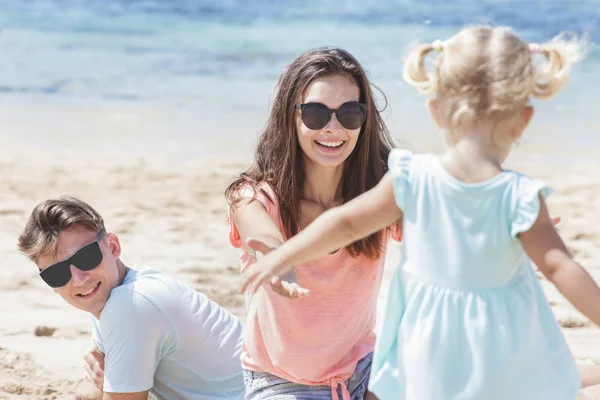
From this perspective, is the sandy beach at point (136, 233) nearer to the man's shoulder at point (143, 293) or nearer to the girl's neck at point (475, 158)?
the man's shoulder at point (143, 293)

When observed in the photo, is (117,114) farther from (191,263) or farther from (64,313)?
(64,313)

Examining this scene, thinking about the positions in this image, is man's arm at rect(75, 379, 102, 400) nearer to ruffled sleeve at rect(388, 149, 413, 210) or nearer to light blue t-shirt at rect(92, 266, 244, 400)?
light blue t-shirt at rect(92, 266, 244, 400)

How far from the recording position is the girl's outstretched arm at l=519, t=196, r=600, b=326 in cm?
199

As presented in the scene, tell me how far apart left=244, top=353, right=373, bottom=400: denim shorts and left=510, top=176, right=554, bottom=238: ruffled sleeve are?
1.10m

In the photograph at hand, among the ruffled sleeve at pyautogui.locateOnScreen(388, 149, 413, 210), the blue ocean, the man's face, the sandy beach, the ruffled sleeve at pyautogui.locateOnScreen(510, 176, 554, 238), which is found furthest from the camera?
the blue ocean

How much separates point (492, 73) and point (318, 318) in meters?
1.21

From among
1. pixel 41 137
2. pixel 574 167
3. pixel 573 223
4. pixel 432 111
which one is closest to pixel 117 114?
pixel 41 137

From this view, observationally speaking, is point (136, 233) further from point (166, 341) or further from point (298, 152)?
point (298, 152)

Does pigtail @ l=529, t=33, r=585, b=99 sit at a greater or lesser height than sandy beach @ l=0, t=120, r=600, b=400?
greater

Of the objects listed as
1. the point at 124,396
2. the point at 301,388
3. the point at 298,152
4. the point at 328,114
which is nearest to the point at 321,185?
the point at 298,152

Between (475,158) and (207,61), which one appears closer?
(475,158)

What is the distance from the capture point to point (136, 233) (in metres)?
5.95

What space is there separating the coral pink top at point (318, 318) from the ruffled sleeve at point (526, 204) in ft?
3.10

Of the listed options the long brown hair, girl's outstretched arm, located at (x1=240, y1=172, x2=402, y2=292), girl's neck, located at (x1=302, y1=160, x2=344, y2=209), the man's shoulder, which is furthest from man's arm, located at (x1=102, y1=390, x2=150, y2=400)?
girl's outstretched arm, located at (x1=240, y1=172, x2=402, y2=292)
